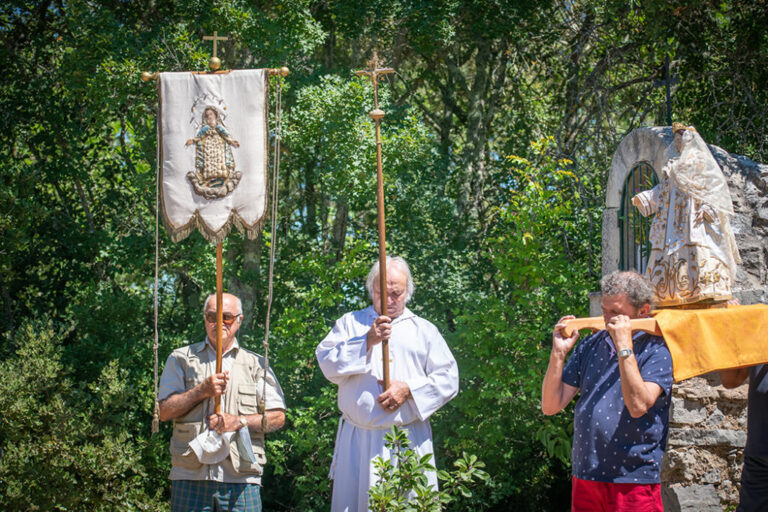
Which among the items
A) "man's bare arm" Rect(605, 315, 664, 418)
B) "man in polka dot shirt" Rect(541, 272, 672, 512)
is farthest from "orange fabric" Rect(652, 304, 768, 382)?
"man's bare arm" Rect(605, 315, 664, 418)

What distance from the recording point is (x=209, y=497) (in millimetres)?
3846

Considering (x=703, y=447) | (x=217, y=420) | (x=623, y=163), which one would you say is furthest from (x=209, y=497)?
(x=623, y=163)

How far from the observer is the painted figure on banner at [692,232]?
13.6 feet

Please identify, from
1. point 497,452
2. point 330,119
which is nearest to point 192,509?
point 497,452

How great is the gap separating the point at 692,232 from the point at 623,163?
1.65 meters

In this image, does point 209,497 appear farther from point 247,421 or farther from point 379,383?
point 379,383

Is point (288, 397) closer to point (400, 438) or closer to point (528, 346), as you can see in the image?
point (528, 346)

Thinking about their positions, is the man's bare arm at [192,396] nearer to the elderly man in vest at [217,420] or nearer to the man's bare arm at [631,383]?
the elderly man in vest at [217,420]

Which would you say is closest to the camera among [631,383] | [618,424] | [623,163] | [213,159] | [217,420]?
[631,383]

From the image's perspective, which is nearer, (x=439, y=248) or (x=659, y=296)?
(x=659, y=296)

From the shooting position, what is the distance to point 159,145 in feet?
13.7

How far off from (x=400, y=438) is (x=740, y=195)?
3.30 m

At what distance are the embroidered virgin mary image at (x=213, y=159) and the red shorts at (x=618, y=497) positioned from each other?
2398 mm

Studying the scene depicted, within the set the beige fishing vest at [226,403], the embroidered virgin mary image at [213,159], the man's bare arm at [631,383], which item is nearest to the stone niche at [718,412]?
the man's bare arm at [631,383]
